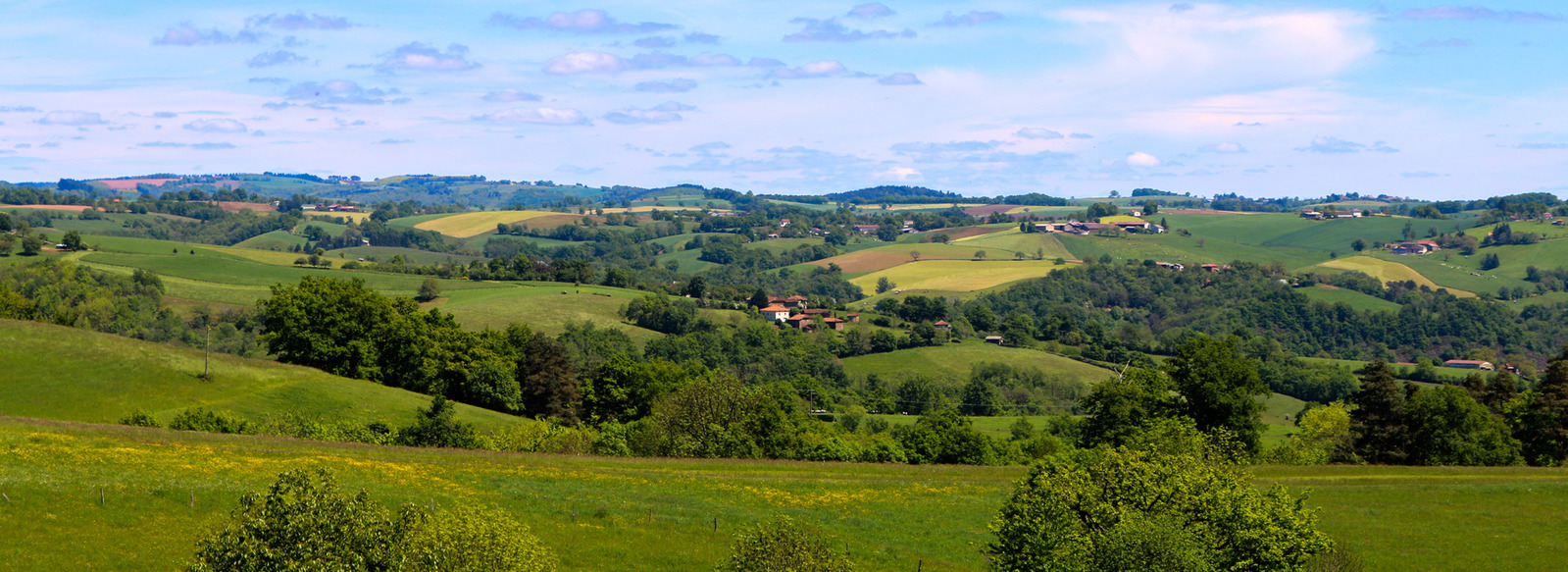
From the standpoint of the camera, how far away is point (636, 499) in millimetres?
47156

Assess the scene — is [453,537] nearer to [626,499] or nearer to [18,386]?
[626,499]

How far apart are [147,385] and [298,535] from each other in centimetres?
6136

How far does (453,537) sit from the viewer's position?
77.3ft

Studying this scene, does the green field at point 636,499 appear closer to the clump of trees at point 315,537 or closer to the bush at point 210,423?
the bush at point 210,423

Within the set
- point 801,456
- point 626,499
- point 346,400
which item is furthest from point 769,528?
point 346,400

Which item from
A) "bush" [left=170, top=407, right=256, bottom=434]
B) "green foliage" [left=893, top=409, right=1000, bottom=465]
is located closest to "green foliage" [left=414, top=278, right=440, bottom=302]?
"bush" [left=170, top=407, right=256, bottom=434]

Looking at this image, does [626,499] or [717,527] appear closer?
[717,527]

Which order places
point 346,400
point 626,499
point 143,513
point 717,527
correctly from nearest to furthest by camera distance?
point 143,513 → point 717,527 → point 626,499 → point 346,400

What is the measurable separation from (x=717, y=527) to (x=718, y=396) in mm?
27946

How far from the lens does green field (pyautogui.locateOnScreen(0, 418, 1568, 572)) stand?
37.0m

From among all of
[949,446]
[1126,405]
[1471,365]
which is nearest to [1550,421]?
[1126,405]

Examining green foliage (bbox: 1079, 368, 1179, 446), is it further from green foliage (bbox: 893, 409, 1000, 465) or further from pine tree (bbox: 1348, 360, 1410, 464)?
pine tree (bbox: 1348, 360, 1410, 464)

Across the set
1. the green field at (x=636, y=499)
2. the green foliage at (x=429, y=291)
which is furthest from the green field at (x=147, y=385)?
the green foliage at (x=429, y=291)

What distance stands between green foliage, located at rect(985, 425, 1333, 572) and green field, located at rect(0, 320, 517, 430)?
2197 inches
